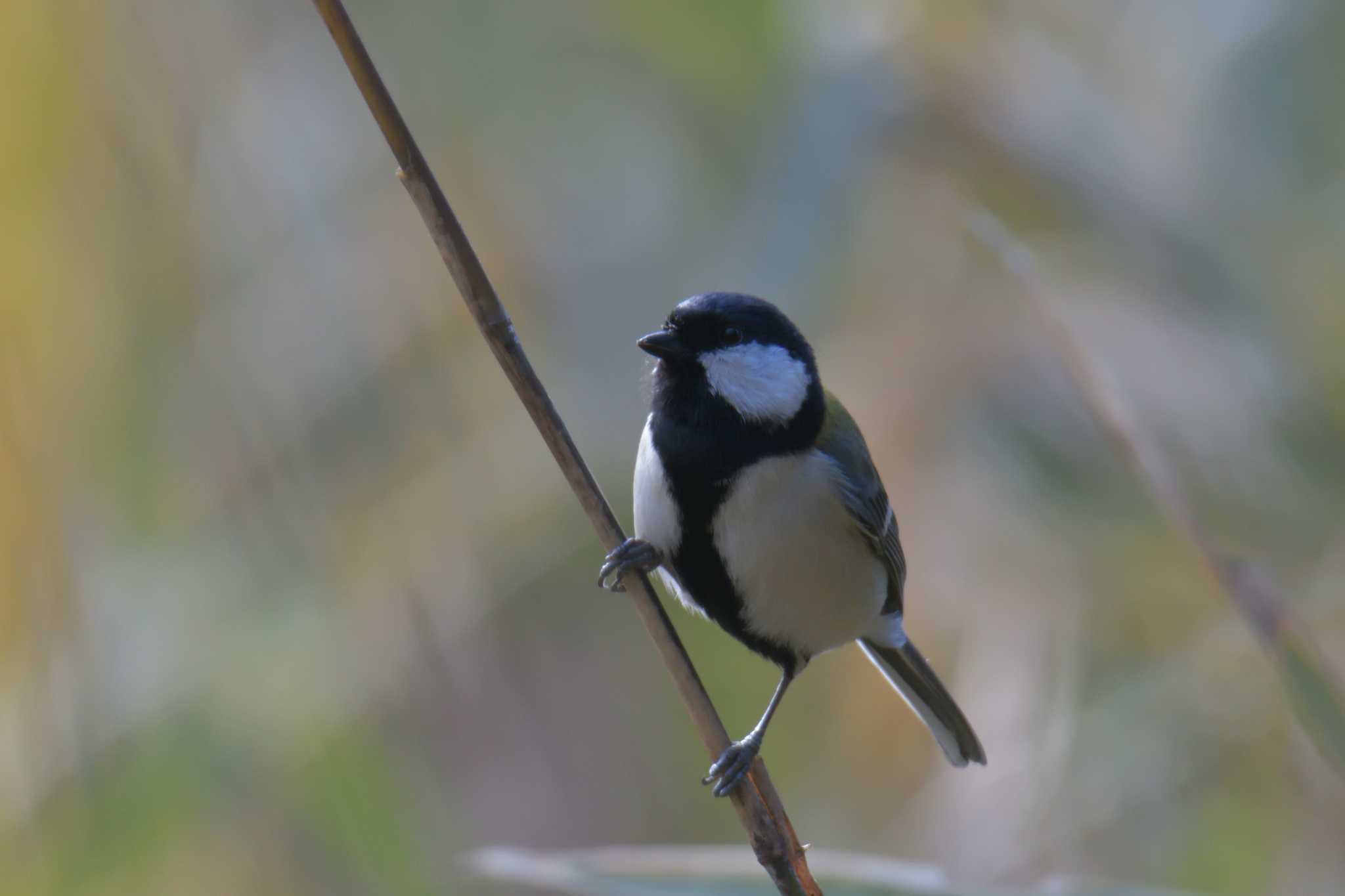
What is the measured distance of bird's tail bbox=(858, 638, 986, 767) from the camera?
6.68ft

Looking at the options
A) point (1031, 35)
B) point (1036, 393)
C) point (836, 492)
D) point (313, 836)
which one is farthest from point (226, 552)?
point (1031, 35)

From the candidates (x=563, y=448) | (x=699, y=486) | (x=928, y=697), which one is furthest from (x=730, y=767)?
(x=928, y=697)

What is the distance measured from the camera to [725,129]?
1.87 metres

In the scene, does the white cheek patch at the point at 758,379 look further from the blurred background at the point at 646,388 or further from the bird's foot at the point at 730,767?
the bird's foot at the point at 730,767

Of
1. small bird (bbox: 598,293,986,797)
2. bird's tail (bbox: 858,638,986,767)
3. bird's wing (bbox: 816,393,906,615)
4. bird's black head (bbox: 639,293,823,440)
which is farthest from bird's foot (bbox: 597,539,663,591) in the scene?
bird's tail (bbox: 858,638,986,767)

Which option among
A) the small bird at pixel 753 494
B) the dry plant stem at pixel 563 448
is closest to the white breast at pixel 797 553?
the small bird at pixel 753 494

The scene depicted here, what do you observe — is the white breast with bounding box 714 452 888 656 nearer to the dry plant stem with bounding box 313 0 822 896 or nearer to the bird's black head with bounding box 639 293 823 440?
the bird's black head with bounding box 639 293 823 440

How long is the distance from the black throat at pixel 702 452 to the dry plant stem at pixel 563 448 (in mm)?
413

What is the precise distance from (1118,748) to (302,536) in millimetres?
1117

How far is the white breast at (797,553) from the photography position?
1.83 meters

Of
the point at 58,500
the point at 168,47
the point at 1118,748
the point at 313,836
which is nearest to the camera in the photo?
the point at 58,500

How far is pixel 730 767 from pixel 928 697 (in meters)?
0.90

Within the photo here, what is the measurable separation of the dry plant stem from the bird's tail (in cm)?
70

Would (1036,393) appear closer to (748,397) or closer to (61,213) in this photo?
(748,397)
